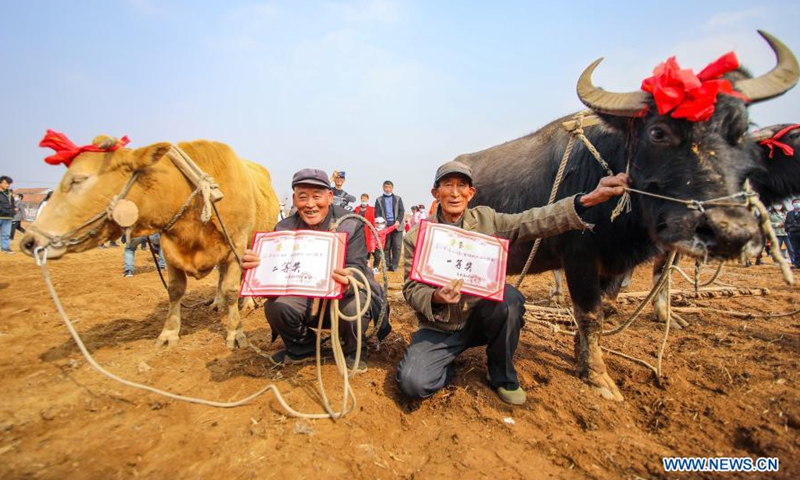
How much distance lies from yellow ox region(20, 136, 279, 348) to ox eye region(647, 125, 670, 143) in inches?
151

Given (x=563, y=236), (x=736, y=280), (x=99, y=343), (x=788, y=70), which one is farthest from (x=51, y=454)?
(x=736, y=280)

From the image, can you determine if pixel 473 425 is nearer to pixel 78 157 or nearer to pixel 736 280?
pixel 78 157

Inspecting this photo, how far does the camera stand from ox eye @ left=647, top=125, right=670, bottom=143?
2221mm

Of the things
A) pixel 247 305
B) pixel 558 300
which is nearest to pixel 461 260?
pixel 558 300

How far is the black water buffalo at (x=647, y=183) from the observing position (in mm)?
1961

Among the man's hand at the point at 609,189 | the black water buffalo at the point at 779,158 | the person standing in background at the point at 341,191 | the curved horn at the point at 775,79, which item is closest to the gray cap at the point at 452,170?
the man's hand at the point at 609,189

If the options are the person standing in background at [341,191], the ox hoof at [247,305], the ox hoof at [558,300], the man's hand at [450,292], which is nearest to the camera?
the man's hand at [450,292]

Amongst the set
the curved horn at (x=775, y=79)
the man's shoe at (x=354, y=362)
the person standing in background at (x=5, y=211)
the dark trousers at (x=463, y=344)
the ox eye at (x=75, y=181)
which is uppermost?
the curved horn at (x=775, y=79)

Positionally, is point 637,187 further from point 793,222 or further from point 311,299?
point 793,222

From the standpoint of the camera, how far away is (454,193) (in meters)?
2.73

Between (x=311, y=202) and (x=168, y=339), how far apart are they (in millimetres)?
2241

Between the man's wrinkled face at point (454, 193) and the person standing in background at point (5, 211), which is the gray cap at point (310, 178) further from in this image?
the person standing in background at point (5, 211)

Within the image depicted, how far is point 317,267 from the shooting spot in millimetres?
2455

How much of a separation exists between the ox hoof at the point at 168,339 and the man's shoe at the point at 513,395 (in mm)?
3221
